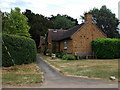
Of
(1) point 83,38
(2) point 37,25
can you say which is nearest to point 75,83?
(1) point 83,38

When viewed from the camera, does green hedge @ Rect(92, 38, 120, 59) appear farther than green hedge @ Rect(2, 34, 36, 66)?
Yes

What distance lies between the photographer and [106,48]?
26484 millimetres

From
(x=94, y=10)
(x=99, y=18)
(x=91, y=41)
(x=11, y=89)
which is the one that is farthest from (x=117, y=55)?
(x=94, y=10)

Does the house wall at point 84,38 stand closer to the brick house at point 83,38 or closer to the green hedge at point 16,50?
the brick house at point 83,38

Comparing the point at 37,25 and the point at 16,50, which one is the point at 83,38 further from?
the point at 37,25

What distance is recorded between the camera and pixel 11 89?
737cm

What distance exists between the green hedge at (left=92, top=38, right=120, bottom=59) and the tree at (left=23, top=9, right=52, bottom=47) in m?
28.3

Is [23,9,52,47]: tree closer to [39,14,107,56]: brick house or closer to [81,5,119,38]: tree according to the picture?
[81,5,119,38]: tree

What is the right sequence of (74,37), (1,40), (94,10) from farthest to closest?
(94,10)
(74,37)
(1,40)

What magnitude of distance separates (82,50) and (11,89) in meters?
21.1

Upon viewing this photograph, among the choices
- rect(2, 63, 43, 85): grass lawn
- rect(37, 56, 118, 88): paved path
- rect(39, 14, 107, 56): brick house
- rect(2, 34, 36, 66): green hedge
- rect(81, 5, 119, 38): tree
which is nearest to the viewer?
rect(37, 56, 118, 88): paved path

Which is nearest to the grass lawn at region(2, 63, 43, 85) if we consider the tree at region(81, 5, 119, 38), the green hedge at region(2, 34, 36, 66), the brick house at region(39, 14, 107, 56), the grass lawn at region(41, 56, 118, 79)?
the grass lawn at region(41, 56, 118, 79)

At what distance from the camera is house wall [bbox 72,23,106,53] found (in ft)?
89.4

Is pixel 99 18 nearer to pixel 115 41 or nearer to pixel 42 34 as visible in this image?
pixel 42 34
